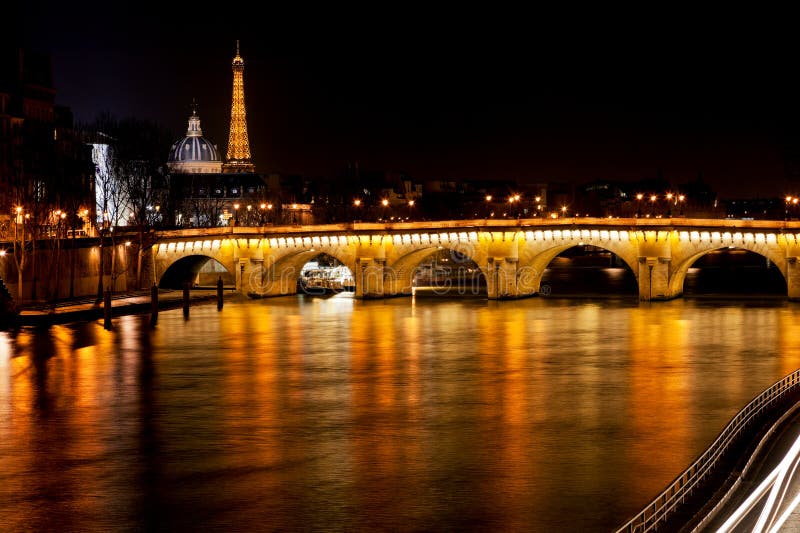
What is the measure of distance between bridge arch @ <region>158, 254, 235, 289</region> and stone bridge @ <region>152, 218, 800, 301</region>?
0.20 meters

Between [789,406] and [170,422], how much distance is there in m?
15.4

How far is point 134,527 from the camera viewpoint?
2206 cm

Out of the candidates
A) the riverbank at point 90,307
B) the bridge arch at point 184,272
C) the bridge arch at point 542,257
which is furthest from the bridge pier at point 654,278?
the bridge arch at point 184,272

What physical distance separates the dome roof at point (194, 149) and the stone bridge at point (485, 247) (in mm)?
80468

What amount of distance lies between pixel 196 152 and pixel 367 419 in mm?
134899

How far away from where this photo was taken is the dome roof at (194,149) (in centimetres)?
16225

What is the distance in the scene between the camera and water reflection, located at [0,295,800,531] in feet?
76.2

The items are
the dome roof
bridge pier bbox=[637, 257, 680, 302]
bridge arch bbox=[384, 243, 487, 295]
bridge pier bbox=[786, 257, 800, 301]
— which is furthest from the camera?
the dome roof

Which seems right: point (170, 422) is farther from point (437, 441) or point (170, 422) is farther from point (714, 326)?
point (714, 326)

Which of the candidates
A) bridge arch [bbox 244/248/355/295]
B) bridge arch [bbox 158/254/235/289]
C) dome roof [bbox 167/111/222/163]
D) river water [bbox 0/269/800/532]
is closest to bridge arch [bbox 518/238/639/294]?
bridge arch [bbox 244/248/355/295]

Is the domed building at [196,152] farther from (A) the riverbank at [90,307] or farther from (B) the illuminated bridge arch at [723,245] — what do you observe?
(B) the illuminated bridge arch at [723,245]

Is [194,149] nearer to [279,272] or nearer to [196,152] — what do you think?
[196,152]

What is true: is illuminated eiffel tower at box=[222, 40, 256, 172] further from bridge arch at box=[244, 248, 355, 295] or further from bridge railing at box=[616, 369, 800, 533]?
bridge railing at box=[616, 369, 800, 533]

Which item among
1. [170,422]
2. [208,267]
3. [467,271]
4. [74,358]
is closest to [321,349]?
[74,358]
